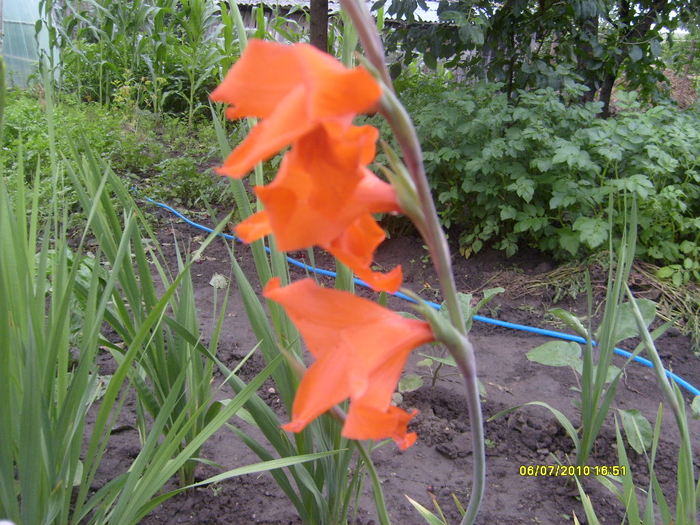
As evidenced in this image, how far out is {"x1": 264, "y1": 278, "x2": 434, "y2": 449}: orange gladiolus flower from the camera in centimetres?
46

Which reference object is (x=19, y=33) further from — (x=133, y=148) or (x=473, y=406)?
(x=473, y=406)

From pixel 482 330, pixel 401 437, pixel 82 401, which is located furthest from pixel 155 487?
pixel 482 330

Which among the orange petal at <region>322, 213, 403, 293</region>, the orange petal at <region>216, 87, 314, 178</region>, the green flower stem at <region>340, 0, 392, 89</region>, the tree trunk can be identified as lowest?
the orange petal at <region>322, 213, 403, 293</region>

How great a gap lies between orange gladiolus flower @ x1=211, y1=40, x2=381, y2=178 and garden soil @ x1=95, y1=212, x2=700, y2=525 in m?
1.01

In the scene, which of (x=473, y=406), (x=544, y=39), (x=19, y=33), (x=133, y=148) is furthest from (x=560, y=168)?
(x=19, y=33)

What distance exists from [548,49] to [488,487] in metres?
2.75

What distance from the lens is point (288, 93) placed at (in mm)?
411

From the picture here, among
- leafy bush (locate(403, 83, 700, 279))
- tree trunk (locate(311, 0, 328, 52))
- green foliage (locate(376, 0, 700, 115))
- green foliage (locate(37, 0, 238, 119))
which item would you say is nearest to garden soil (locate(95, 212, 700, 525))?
leafy bush (locate(403, 83, 700, 279))

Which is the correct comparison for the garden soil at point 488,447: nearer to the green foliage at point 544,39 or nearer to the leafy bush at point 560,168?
the leafy bush at point 560,168
